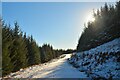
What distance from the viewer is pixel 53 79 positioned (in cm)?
1728

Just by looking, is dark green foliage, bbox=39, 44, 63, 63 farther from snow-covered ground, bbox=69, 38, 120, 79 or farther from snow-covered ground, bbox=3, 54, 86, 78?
snow-covered ground, bbox=3, 54, 86, 78

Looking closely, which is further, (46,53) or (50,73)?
(46,53)

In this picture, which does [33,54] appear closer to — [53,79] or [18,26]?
[18,26]

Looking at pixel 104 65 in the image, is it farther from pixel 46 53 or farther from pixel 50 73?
pixel 46 53

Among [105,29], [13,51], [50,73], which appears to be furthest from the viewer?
[105,29]

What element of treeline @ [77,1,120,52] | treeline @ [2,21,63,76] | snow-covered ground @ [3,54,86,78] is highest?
treeline @ [77,1,120,52]

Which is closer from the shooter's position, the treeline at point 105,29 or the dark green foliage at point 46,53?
the treeline at point 105,29

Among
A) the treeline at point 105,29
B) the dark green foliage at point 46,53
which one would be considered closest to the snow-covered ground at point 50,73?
the treeline at point 105,29

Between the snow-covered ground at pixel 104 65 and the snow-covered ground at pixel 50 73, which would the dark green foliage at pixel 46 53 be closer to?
the snow-covered ground at pixel 104 65

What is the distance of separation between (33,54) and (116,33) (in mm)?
25144

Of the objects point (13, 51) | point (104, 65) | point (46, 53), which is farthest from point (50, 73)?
point (46, 53)

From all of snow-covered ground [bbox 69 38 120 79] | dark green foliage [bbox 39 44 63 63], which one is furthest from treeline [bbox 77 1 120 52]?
dark green foliage [bbox 39 44 63 63]

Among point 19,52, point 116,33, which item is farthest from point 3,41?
point 116,33

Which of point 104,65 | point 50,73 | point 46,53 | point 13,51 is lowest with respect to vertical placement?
point 50,73
